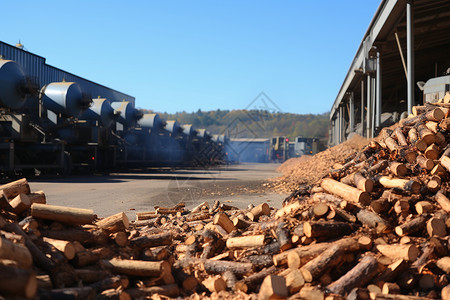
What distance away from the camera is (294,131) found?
131 meters

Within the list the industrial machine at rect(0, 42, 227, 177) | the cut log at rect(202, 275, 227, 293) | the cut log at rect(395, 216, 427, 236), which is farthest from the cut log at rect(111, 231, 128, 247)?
the industrial machine at rect(0, 42, 227, 177)

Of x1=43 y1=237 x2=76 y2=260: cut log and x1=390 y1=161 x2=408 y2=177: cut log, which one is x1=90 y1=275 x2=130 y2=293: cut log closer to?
x1=43 y1=237 x2=76 y2=260: cut log

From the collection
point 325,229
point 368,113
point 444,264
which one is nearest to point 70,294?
point 325,229

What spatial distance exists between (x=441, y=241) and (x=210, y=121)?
133 m

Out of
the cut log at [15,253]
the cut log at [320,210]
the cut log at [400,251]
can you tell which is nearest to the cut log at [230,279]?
the cut log at [320,210]

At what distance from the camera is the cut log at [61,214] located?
4438mm

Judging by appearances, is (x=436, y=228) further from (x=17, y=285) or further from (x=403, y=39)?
(x=403, y=39)

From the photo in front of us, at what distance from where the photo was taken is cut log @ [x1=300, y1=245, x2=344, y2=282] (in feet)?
12.4

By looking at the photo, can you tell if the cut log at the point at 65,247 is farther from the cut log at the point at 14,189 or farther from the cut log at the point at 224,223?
the cut log at the point at 224,223

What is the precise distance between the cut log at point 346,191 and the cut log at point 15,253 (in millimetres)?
3676

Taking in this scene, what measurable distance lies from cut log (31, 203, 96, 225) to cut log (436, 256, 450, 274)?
371 cm

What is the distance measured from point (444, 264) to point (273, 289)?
1700mm

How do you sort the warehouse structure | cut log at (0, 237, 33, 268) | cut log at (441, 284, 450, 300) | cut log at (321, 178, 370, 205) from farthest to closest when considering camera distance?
the warehouse structure, cut log at (321, 178, 370, 205), cut log at (441, 284, 450, 300), cut log at (0, 237, 33, 268)

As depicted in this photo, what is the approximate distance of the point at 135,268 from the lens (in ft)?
13.0
